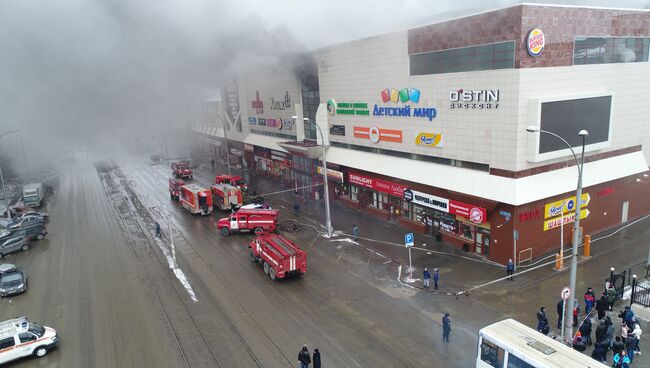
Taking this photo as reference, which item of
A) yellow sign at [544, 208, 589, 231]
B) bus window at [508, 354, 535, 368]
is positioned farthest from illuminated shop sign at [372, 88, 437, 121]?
bus window at [508, 354, 535, 368]

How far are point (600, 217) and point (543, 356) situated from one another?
17.8 m

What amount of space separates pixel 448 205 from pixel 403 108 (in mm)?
6765

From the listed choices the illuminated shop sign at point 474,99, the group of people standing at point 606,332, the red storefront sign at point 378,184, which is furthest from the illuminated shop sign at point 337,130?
the group of people standing at point 606,332

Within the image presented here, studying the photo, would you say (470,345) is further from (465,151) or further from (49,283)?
(49,283)

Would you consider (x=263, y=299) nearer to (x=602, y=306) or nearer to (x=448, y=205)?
(x=448, y=205)

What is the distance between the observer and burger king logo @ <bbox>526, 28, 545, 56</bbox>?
20.0 metres

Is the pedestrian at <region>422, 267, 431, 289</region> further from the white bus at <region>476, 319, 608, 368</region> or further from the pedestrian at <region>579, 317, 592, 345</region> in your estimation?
the white bus at <region>476, 319, 608, 368</region>

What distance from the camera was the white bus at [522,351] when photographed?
36.0 ft

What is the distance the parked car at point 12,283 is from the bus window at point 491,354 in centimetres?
2138

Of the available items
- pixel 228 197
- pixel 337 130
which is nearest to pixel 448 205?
pixel 337 130

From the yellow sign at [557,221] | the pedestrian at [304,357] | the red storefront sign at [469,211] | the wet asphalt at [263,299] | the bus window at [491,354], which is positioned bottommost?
the wet asphalt at [263,299]

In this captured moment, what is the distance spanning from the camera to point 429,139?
25.8 m

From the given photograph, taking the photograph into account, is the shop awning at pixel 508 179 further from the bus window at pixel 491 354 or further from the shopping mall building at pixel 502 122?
the bus window at pixel 491 354

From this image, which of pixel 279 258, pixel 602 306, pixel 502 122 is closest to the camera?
pixel 602 306
